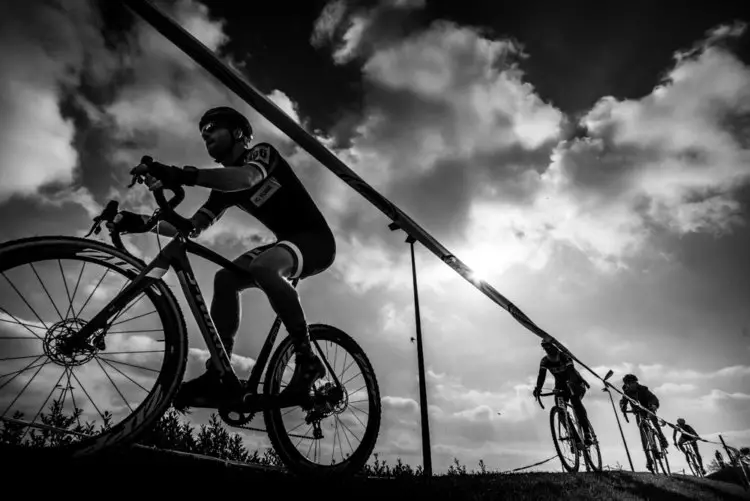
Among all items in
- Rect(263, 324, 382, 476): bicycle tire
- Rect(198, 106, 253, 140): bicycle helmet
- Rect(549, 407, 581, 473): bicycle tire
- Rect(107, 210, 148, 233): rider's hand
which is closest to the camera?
Rect(107, 210, 148, 233): rider's hand

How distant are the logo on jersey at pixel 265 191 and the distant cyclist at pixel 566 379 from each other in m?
8.02

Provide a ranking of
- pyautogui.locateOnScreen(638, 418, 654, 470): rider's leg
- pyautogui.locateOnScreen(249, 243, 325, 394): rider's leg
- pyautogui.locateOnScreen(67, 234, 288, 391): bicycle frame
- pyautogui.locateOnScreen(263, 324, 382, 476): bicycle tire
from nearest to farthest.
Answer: pyautogui.locateOnScreen(67, 234, 288, 391): bicycle frame < pyautogui.locateOnScreen(249, 243, 325, 394): rider's leg < pyautogui.locateOnScreen(263, 324, 382, 476): bicycle tire < pyautogui.locateOnScreen(638, 418, 654, 470): rider's leg

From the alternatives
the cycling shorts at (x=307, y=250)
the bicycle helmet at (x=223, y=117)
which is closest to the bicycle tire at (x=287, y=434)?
the cycling shorts at (x=307, y=250)

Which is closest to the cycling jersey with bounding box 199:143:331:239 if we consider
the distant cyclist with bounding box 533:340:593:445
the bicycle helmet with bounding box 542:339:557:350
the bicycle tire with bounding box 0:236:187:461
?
the bicycle tire with bounding box 0:236:187:461

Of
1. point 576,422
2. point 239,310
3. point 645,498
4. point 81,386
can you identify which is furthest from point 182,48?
point 576,422

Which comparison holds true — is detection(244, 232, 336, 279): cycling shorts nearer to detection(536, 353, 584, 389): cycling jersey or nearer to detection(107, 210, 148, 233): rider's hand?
detection(107, 210, 148, 233): rider's hand

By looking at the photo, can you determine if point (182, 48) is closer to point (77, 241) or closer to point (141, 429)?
point (77, 241)

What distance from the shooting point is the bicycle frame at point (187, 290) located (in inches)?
109

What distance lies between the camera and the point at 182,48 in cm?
364

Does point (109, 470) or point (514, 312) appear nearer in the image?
point (109, 470)

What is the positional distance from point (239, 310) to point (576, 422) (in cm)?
866

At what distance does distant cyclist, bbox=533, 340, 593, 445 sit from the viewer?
899cm

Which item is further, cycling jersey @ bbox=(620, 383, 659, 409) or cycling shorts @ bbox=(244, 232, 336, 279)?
cycling jersey @ bbox=(620, 383, 659, 409)

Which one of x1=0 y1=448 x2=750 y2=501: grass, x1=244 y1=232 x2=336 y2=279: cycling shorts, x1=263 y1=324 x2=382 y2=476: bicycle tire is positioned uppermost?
x1=244 y1=232 x2=336 y2=279: cycling shorts
